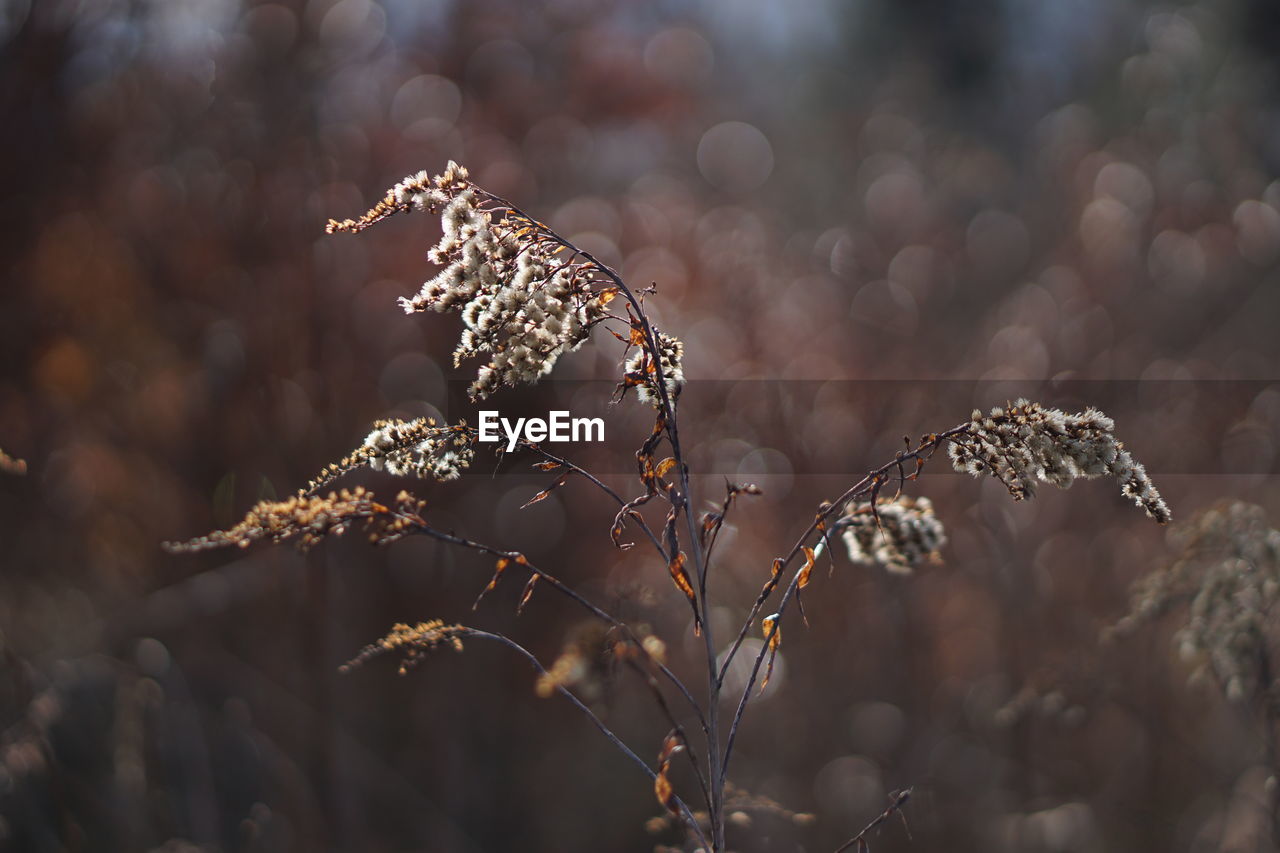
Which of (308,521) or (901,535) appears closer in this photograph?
(308,521)

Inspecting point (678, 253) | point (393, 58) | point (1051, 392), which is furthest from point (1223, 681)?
point (393, 58)

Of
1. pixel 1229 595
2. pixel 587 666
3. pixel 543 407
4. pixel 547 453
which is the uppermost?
pixel 543 407

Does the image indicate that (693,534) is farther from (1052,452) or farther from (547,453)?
(1052,452)

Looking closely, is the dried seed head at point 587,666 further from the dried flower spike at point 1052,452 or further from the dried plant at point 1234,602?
the dried plant at point 1234,602

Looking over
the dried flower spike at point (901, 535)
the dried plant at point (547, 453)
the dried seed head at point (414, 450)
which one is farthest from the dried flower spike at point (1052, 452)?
the dried seed head at point (414, 450)

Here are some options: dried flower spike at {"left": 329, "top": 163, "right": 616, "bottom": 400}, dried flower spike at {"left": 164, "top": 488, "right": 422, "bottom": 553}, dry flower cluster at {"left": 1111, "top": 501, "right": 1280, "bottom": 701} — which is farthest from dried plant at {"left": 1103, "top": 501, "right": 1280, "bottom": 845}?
dried flower spike at {"left": 164, "top": 488, "right": 422, "bottom": 553}

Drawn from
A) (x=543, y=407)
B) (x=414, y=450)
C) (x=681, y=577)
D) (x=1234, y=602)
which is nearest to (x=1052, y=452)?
(x=681, y=577)

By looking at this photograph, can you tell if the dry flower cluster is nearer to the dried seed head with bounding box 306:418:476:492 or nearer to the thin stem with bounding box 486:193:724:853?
the thin stem with bounding box 486:193:724:853
